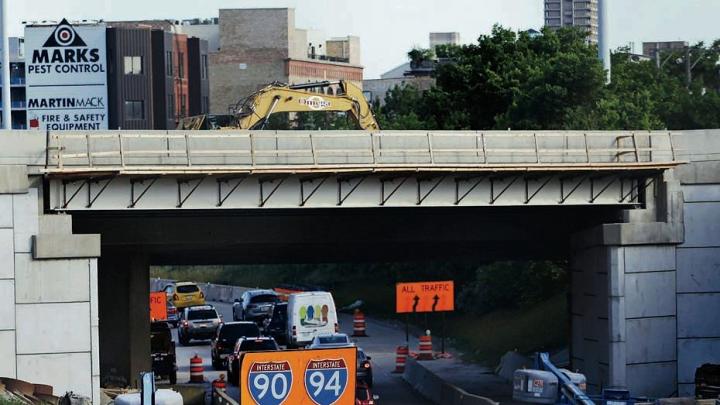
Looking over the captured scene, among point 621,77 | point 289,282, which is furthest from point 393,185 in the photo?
point 289,282

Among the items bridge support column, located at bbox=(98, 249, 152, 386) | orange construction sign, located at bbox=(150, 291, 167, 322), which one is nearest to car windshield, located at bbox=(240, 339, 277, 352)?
bridge support column, located at bbox=(98, 249, 152, 386)

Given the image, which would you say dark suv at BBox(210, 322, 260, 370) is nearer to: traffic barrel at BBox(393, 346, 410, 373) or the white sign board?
traffic barrel at BBox(393, 346, 410, 373)

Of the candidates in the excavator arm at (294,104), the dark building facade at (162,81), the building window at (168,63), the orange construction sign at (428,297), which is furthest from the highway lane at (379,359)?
the building window at (168,63)

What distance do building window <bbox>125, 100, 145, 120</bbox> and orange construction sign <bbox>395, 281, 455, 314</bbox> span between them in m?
77.5

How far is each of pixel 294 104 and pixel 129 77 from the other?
79.7m

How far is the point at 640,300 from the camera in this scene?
48.2m

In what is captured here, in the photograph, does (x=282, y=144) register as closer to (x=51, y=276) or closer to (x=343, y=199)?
(x=343, y=199)

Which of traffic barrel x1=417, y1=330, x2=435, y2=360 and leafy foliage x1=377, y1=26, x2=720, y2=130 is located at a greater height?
leafy foliage x1=377, y1=26, x2=720, y2=130

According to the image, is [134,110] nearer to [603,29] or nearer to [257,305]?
[257,305]

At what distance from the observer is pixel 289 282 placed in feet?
378

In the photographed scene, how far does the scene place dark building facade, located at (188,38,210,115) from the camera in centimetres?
15400

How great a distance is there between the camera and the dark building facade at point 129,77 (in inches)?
5364

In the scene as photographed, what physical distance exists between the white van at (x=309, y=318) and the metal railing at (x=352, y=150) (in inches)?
871

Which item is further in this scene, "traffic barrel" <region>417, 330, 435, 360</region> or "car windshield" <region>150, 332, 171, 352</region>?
"traffic barrel" <region>417, 330, 435, 360</region>
